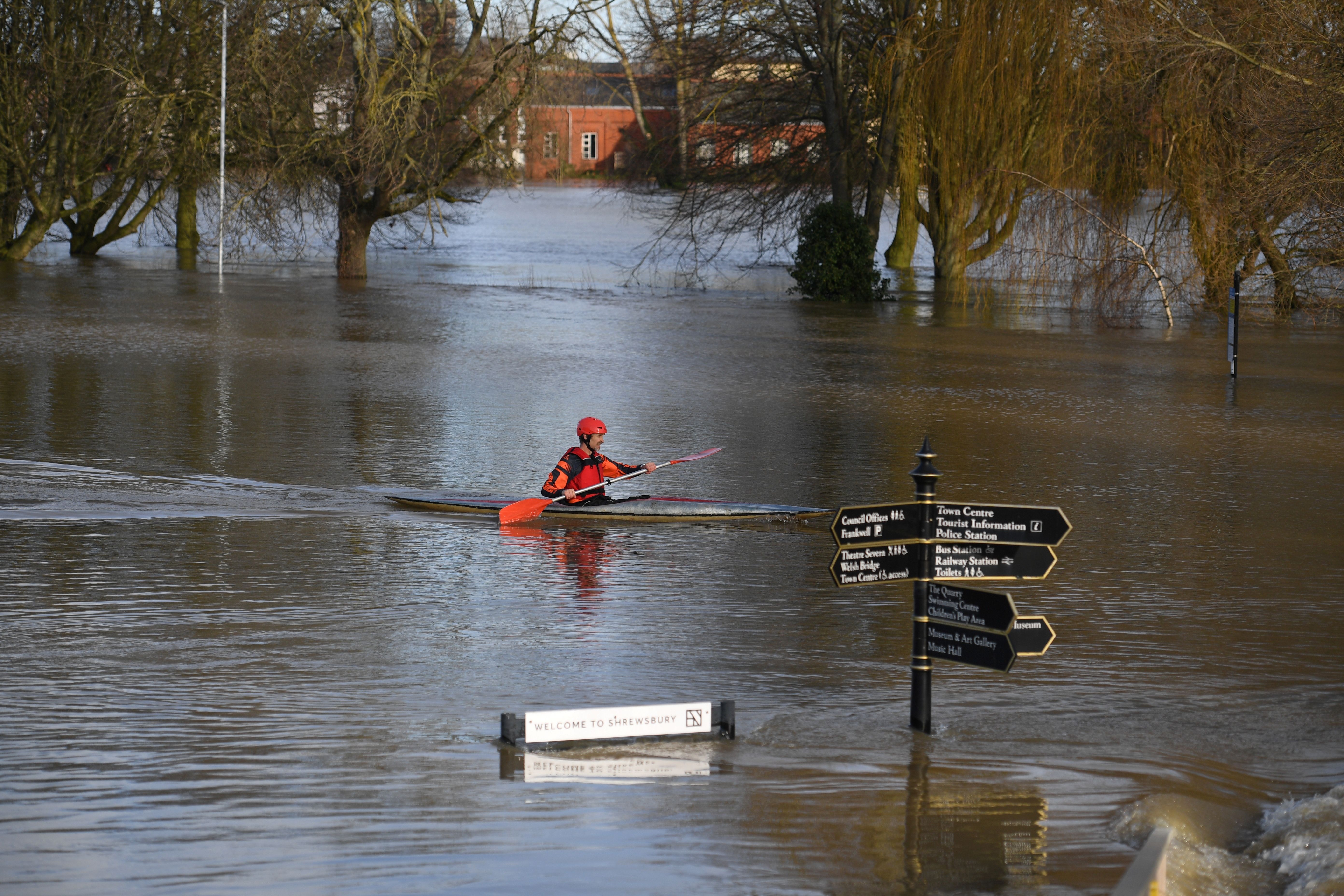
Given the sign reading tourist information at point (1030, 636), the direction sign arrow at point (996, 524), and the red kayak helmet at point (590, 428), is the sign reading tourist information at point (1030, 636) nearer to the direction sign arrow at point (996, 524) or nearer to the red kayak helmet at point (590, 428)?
the direction sign arrow at point (996, 524)

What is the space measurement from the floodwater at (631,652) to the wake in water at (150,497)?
0.05 m

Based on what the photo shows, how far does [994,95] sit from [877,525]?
2566cm

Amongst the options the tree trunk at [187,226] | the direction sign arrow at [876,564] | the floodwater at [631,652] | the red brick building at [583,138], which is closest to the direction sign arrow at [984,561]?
the direction sign arrow at [876,564]

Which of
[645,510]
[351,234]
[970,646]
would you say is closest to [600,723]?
[970,646]

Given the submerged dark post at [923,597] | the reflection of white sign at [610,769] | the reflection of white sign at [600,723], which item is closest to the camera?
the reflection of white sign at [610,769]

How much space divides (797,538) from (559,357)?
41.1 ft

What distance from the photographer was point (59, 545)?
408 inches

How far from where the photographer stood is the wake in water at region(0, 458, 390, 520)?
11.5 m

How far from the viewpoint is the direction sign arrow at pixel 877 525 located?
6391 mm

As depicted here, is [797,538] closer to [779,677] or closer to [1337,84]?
[779,677]

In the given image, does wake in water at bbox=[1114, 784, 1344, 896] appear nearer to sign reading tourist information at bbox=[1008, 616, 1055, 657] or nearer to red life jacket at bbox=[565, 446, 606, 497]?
sign reading tourist information at bbox=[1008, 616, 1055, 657]

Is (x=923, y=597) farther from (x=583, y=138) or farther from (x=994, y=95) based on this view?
(x=583, y=138)

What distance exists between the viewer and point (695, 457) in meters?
12.6

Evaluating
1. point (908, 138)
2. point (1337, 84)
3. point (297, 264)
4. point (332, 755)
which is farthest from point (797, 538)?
point (297, 264)
